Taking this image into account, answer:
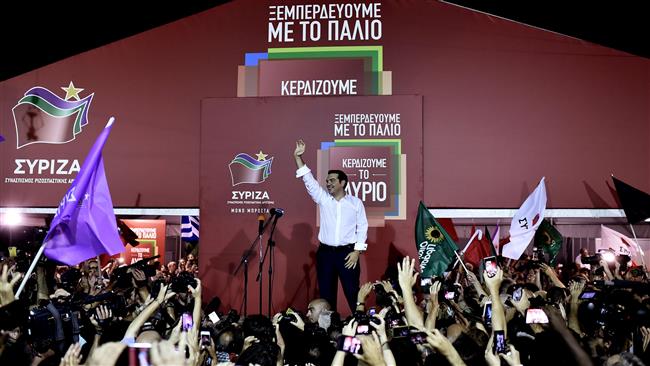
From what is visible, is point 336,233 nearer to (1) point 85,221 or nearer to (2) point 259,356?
(1) point 85,221

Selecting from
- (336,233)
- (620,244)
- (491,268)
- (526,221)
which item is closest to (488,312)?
(491,268)

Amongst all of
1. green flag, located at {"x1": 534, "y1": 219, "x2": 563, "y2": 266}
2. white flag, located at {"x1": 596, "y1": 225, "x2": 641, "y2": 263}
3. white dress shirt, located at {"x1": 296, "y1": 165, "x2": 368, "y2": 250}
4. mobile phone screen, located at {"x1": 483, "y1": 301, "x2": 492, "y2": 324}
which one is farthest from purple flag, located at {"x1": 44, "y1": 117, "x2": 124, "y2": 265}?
white flag, located at {"x1": 596, "y1": 225, "x2": 641, "y2": 263}

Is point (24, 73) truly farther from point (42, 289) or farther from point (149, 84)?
point (42, 289)

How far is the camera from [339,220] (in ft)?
27.8

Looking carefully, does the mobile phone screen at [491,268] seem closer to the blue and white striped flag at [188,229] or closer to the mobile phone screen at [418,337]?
the mobile phone screen at [418,337]

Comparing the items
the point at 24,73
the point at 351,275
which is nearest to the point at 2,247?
the point at 24,73

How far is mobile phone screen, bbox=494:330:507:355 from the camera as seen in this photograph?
3.55m

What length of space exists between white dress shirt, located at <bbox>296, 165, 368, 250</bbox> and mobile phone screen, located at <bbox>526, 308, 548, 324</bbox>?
4.88m

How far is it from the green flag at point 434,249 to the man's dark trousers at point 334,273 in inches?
30.9

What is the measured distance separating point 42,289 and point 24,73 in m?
5.57

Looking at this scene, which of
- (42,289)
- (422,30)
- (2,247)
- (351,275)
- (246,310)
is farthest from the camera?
(2,247)

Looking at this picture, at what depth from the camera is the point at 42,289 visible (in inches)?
251

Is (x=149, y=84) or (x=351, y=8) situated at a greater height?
(x=351, y=8)

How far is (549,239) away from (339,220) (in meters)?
2.95
